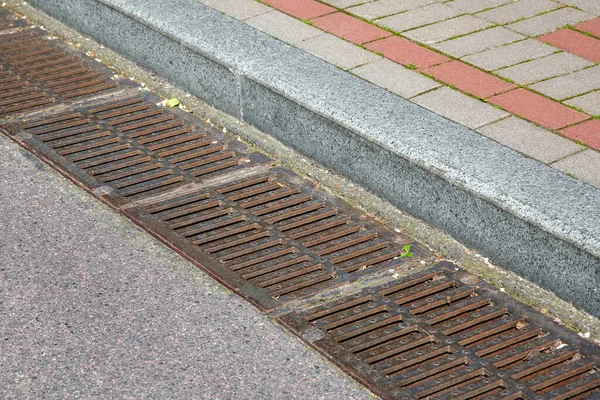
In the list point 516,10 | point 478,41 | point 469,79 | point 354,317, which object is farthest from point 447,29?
point 354,317

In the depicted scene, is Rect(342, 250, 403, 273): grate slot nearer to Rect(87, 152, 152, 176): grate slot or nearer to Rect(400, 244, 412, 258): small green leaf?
Rect(400, 244, 412, 258): small green leaf

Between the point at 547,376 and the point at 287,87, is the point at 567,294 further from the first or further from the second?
the point at 287,87

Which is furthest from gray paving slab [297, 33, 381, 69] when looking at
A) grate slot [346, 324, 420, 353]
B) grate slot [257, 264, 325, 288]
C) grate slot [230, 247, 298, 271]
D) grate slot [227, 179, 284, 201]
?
grate slot [346, 324, 420, 353]

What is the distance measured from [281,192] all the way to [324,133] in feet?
1.00

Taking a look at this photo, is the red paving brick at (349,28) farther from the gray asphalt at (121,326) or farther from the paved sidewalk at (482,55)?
the gray asphalt at (121,326)

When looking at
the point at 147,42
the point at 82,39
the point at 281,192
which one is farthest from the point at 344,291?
the point at 82,39

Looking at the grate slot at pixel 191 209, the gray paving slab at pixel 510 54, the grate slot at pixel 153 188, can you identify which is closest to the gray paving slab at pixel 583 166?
the gray paving slab at pixel 510 54

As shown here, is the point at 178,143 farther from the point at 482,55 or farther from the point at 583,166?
the point at 583,166

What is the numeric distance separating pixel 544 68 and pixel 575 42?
387 mm

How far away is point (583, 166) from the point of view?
4055 millimetres

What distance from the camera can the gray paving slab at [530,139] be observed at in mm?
4141

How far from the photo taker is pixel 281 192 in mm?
4422

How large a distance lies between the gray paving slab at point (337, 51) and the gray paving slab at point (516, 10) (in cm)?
80

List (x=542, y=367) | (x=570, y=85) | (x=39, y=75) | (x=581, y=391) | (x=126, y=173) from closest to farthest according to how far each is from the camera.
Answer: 1. (x=581, y=391)
2. (x=542, y=367)
3. (x=126, y=173)
4. (x=570, y=85)
5. (x=39, y=75)
